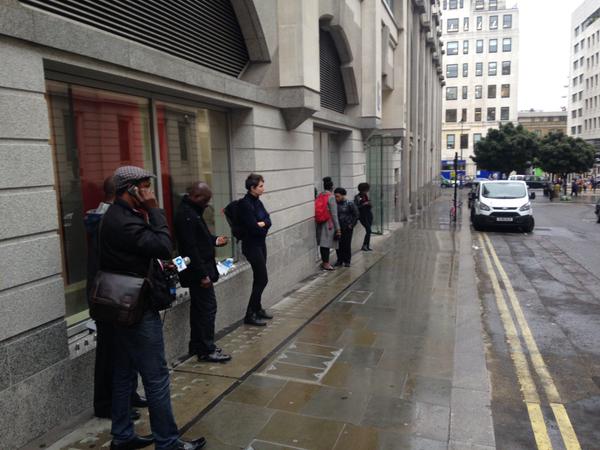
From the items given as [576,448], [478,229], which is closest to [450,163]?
[478,229]

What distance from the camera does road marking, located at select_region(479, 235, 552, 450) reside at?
3.96 m

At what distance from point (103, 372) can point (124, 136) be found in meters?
→ 2.51

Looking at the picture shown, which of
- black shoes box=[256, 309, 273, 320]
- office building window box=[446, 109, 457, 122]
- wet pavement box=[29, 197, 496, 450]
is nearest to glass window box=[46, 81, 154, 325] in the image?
wet pavement box=[29, 197, 496, 450]

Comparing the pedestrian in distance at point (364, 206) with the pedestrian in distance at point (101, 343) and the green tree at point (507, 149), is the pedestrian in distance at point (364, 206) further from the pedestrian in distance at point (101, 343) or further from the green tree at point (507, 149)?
the green tree at point (507, 149)

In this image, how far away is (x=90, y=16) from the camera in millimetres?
4434

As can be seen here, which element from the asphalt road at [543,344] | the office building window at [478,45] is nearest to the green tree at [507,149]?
the office building window at [478,45]

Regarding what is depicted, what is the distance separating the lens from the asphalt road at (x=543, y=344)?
13.4 ft

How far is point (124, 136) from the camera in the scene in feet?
17.3

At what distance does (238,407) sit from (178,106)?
12.2ft

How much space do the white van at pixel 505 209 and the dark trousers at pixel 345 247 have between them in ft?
27.9

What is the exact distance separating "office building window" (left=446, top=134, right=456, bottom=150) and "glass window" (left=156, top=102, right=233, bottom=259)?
75775 millimetres

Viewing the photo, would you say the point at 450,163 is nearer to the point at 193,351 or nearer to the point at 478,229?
the point at 478,229

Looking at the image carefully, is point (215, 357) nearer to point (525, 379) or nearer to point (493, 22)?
point (525, 379)

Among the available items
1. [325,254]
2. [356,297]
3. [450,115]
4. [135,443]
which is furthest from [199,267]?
[450,115]
